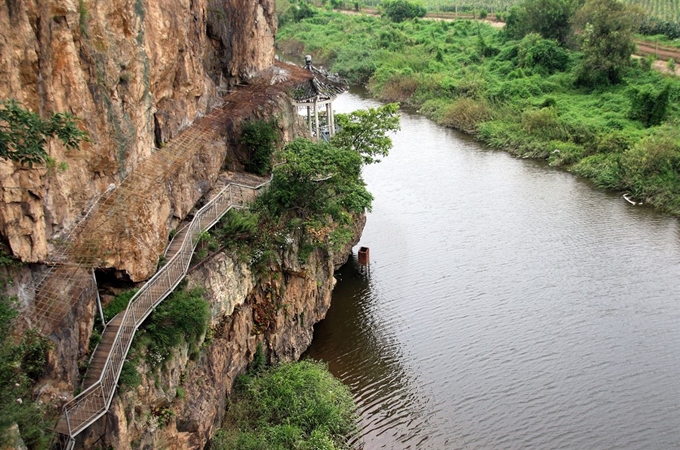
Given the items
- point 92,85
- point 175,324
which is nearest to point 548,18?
point 92,85

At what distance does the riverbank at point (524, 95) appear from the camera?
43625 millimetres

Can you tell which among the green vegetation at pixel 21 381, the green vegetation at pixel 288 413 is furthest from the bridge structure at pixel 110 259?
the green vegetation at pixel 288 413

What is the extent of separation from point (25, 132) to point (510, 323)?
20.7m

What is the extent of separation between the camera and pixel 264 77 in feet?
95.1

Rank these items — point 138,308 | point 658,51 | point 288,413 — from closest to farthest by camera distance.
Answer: point 138,308 → point 288,413 → point 658,51

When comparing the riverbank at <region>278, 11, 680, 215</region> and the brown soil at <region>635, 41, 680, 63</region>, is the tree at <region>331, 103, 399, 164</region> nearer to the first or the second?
the riverbank at <region>278, 11, 680, 215</region>

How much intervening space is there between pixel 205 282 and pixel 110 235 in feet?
12.9

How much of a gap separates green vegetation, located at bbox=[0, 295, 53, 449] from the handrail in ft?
2.39

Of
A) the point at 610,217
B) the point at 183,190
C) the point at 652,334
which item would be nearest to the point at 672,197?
the point at 610,217

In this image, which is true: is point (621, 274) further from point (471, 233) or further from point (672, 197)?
point (672, 197)

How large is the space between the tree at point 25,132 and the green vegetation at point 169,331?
5117 mm

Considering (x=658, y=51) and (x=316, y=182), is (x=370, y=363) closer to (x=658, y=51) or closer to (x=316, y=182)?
(x=316, y=182)

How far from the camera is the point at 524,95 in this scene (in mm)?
60656

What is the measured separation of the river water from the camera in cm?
2250
